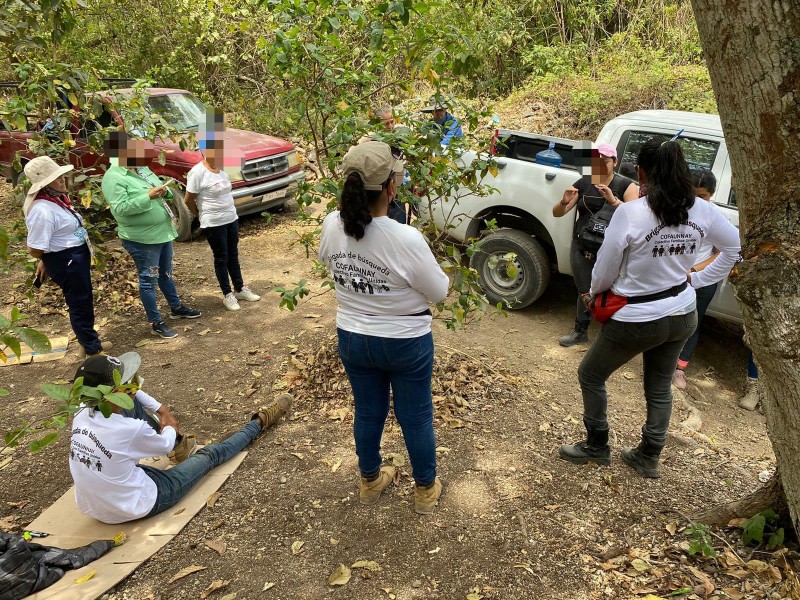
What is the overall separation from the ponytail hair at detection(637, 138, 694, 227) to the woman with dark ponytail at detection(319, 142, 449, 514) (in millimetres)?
1106

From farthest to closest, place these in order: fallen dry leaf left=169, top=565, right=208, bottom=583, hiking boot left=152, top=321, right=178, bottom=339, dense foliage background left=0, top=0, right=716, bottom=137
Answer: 1. dense foliage background left=0, top=0, right=716, bottom=137
2. hiking boot left=152, top=321, right=178, bottom=339
3. fallen dry leaf left=169, top=565, right=208, bottom=583

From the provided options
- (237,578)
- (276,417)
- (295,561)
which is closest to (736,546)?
(295,561)

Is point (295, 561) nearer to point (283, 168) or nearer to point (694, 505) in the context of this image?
point (694, 505)

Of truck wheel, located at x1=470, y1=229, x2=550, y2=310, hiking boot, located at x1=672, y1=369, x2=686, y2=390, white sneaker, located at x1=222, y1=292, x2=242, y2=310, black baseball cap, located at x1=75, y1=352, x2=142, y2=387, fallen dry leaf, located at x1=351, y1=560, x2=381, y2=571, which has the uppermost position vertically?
black baseball cap, located at x1=75, y1=352, x2=142, y2=387

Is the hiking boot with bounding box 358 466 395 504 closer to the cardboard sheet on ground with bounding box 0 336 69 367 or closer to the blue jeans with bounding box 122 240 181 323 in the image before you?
the blue jeans with bounding box 122 240 181 323

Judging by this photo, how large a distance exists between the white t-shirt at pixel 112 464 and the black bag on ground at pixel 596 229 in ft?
11.1

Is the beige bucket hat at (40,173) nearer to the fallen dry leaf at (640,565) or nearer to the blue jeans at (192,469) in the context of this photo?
the blue jeans at (192,469)

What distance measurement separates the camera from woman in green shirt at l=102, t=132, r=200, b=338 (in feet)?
16.3

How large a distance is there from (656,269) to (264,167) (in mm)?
6479

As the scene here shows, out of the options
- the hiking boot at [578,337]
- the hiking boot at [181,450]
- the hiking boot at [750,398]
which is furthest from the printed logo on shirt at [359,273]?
the hiking boot at [750,398]

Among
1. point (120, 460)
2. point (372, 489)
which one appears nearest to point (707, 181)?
point (372, 489)

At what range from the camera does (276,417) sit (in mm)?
4094

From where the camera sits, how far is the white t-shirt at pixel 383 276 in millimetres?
2520

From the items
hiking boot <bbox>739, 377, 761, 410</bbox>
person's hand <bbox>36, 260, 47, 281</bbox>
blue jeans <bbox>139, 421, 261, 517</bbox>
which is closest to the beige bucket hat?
person's hand <bbox>36, 260, 47, 281</bbox>
